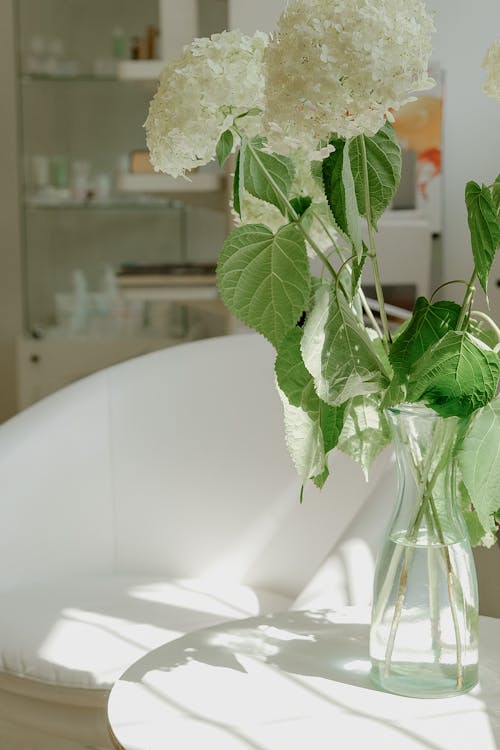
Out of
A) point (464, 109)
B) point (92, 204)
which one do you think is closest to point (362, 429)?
point (464, 109)

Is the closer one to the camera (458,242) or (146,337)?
(458,242)

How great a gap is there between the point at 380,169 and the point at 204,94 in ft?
0.48

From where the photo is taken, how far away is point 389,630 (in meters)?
0.88

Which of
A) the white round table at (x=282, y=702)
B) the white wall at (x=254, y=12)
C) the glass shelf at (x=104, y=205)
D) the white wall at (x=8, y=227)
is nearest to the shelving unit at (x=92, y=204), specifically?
the glass shelf at (x=104, y=205)

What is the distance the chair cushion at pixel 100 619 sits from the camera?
1299 millimetres

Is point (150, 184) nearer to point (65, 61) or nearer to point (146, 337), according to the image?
point (146, 337)

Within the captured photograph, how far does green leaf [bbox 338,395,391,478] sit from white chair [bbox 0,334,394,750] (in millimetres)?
601

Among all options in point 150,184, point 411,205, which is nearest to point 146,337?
point 150,184

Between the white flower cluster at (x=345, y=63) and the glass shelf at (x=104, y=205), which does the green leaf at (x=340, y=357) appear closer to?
the white flower cluster at (x=345, y=63)

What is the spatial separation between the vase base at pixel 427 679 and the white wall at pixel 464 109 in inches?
60.0

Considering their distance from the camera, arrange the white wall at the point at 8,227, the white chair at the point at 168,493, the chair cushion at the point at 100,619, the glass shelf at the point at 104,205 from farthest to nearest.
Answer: the white wall at the point at 8,227 < the glass shelf at the point at 104,205 < the white chair at the point at 168,493 < the chair cushion at the point at 100,619

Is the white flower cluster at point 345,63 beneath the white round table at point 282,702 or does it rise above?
above

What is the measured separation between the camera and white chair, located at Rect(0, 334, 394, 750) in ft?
5.24

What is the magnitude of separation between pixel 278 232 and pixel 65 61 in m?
3.32
